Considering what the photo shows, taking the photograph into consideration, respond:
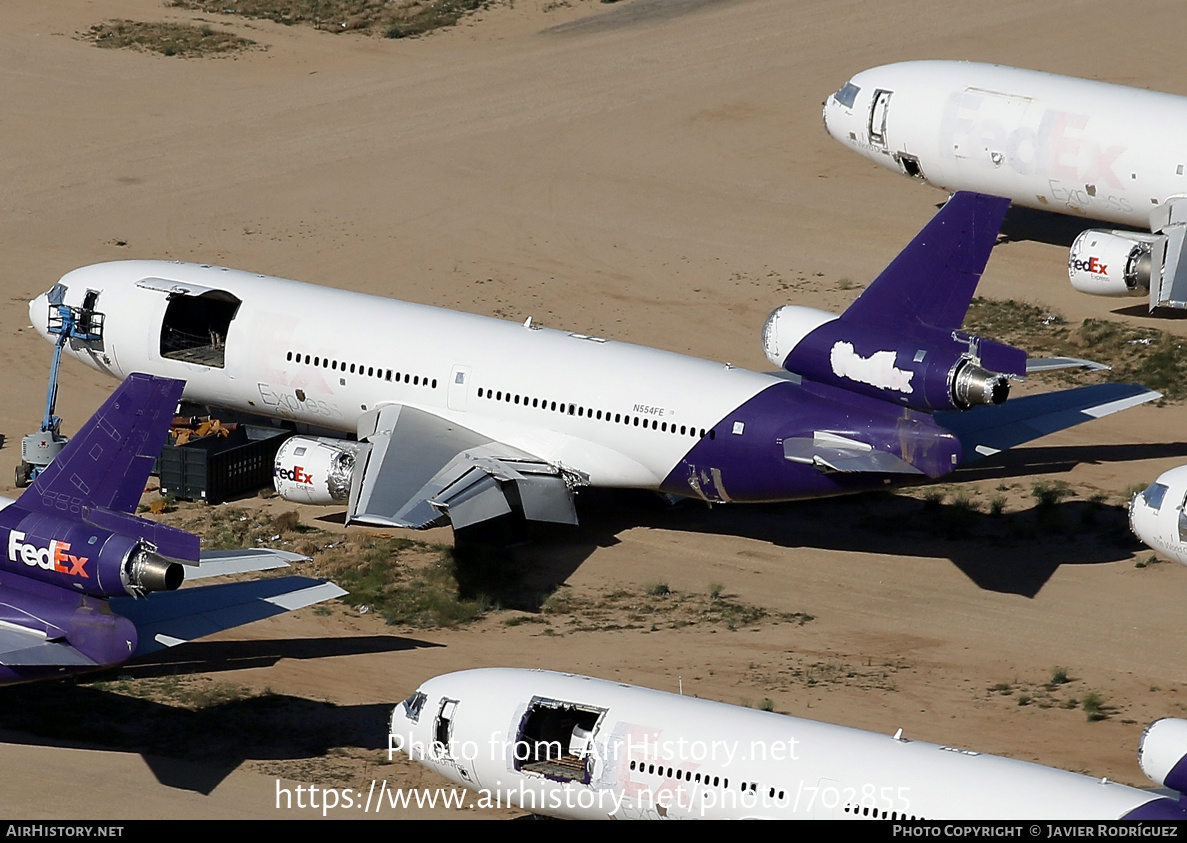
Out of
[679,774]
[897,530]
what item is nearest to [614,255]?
[897,530]

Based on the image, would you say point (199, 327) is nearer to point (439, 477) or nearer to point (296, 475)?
point (296, 475)

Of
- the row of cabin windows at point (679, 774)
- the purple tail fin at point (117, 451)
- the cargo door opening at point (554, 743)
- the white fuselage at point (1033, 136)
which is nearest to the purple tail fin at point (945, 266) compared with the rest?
the cargo door opening at point (554, 743)

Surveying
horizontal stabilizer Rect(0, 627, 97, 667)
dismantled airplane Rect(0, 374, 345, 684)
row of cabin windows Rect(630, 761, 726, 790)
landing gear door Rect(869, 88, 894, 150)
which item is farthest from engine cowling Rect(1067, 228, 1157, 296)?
horizontal stabilizer Rect(0, 627, 97, 667)

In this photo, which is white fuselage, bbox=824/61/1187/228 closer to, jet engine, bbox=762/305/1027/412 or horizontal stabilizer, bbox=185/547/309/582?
jet engine, bbox=762/305/1027/412

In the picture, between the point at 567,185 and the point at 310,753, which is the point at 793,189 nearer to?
the point at 567,185

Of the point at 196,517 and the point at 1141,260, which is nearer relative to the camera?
the point at 196,517

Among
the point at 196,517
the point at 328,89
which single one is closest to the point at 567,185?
the point at 328,89
